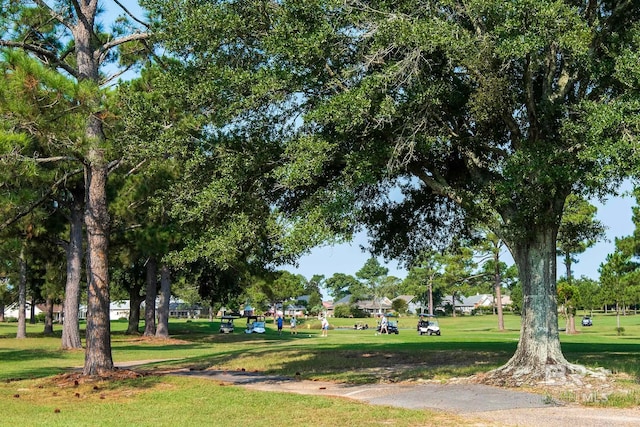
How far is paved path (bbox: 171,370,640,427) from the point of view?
9070 mm

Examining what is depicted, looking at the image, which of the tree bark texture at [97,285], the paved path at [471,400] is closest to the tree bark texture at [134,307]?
the tree bark texture at [97,285]

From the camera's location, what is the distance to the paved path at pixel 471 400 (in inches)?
357

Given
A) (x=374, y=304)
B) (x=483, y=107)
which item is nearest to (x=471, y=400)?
(x=483, y=107)

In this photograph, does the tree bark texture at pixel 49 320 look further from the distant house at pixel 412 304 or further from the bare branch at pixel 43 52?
the distant house at pixel 412 304

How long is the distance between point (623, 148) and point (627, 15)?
4.21 metres

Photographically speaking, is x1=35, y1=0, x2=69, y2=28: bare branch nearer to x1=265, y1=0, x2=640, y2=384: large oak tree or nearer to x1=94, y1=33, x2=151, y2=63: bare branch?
x1=94, y1=33, x2=151, y2=63: bare branch

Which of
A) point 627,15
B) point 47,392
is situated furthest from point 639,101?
point 47,392

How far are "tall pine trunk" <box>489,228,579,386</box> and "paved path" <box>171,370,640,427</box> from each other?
3.86 feet

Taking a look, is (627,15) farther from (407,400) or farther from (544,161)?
(407,400)

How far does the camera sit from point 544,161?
39.0 ft

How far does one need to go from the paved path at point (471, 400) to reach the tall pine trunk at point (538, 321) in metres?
1.18

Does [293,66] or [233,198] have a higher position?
[293,66]

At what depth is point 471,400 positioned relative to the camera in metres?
11.0

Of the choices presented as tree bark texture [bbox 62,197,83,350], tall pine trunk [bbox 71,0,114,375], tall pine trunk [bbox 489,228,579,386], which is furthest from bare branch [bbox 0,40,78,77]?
tree bark texture [bbox 62,197,83,350]
